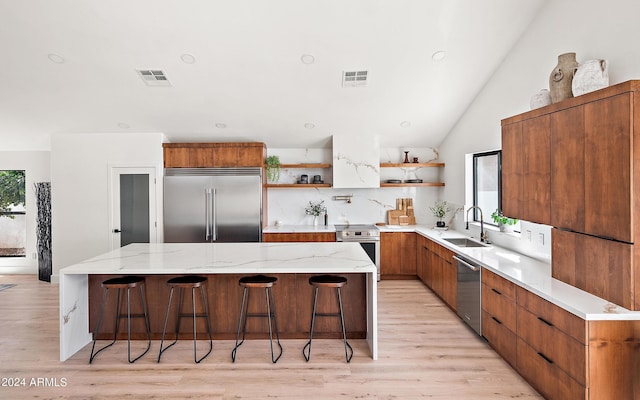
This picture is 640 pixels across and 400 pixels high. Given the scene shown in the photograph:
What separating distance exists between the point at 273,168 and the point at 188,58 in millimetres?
2305

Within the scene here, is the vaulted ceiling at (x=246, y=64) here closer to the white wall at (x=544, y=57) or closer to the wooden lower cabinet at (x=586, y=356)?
the white wall at (x=544, y=57)

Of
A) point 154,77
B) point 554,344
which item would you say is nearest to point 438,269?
point 554,344

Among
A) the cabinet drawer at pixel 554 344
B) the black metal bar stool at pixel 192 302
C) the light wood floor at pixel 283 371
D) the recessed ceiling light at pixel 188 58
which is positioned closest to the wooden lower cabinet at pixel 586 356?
the cabinet drawer at pixel 554 344

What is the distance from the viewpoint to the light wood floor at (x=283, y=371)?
2.56 m

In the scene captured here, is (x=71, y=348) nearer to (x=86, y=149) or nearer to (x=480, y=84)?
(x=86, y=149)

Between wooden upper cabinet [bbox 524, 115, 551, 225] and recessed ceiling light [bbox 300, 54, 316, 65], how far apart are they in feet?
7.39

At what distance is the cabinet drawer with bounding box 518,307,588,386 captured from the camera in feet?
6.74

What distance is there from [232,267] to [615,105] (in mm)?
2794

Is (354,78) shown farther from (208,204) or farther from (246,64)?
(208,204)

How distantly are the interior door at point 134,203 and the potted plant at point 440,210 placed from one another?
446cm

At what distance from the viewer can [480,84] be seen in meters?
4.45

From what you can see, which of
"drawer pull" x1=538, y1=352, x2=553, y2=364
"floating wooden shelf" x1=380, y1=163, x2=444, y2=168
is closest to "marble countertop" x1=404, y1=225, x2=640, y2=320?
"drawer pull" x1=538, y1=352, x2=553, y2=364

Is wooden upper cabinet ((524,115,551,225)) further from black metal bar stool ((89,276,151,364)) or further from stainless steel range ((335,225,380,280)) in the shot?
black metal bar stool ((89,276,151,364))

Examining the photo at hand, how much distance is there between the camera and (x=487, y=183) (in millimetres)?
4746
